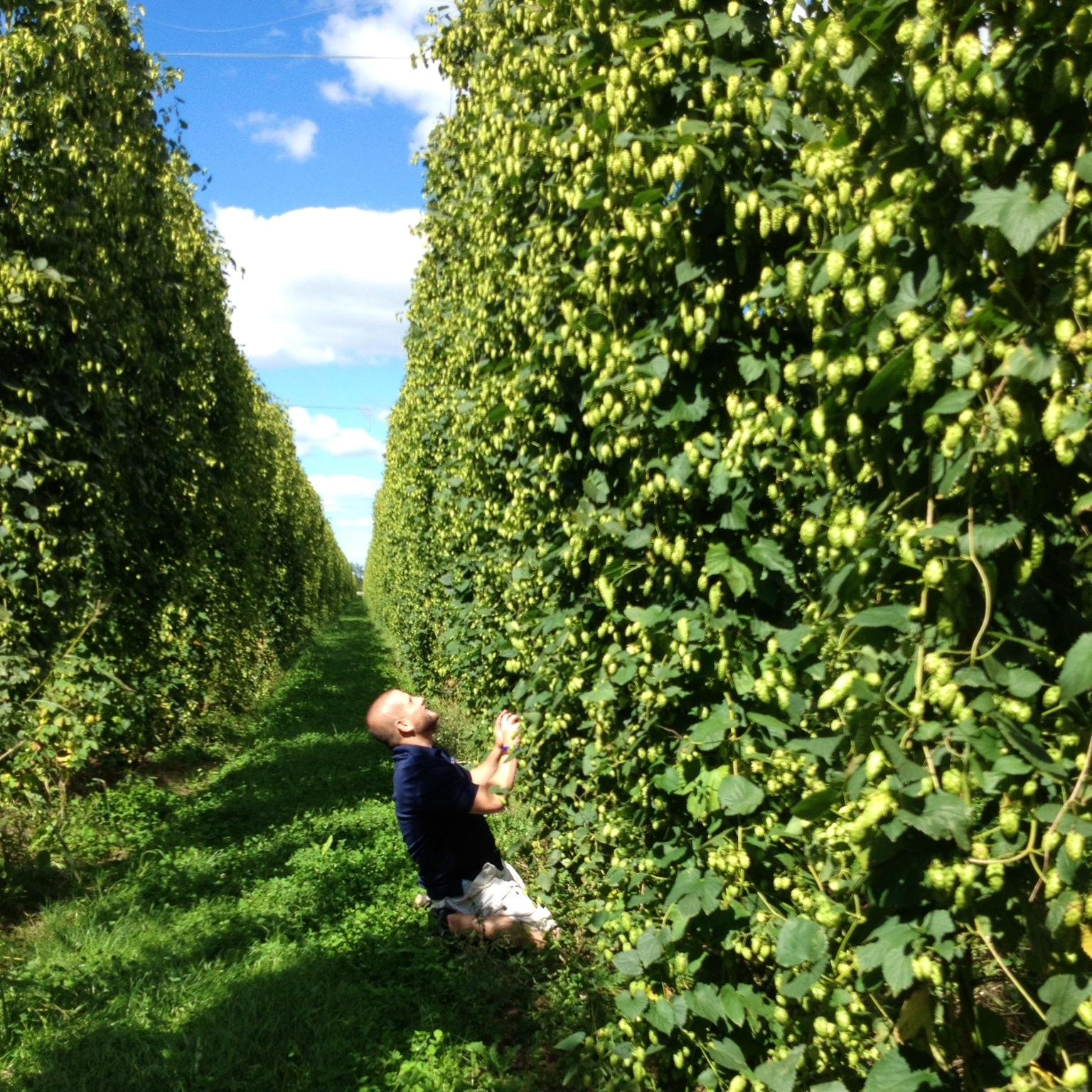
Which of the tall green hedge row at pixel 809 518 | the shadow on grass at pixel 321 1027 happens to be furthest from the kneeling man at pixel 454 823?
the tall green hedge row at pixel 809 518

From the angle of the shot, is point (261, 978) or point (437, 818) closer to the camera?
point (261, 978)

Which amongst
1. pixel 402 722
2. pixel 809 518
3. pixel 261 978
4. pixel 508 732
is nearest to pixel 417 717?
pixel 402 722

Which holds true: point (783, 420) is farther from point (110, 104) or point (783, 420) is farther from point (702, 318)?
point (110, 104)

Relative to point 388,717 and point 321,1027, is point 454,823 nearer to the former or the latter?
point 388,717

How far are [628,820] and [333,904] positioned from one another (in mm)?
2931

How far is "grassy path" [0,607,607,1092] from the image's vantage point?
3564 millimetres

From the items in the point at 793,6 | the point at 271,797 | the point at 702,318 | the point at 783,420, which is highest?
the point at 793,6

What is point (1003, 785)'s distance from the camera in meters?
1.51

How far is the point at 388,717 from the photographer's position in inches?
184

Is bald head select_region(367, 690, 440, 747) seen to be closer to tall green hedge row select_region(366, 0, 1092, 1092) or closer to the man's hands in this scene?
the man's hands

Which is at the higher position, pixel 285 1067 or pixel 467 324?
pixel 467 324

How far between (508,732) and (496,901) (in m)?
0.83

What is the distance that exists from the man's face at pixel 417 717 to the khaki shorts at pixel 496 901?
758mm

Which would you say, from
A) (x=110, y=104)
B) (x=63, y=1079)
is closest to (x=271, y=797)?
(x=63, y=1079)
